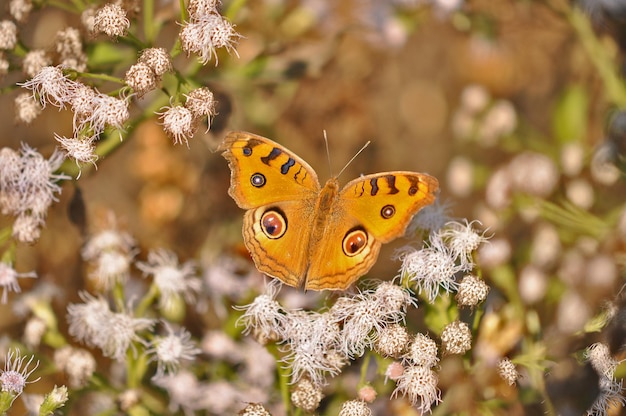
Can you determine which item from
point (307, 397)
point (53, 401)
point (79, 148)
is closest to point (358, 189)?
point (307, 397)

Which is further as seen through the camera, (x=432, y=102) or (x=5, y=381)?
(x=432, y=102)

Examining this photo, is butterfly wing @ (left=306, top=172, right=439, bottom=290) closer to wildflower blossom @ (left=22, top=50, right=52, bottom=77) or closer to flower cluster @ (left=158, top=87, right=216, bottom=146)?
flower cluster @ (left=158, top=87, right=216, bottom=146)

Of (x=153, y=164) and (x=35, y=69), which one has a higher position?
(x=35, y=69)

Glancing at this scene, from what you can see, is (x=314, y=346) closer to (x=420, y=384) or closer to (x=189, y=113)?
(x=420, y=384)

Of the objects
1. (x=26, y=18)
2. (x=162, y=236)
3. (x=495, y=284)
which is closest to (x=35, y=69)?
(x=26, y=18)

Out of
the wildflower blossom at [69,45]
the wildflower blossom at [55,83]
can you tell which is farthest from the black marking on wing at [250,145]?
the wildflower blossom at [69,45]

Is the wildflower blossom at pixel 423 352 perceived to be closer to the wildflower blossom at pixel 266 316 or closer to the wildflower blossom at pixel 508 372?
the wildflower blossom at pixel 508 372

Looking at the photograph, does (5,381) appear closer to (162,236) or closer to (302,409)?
(302,409)
